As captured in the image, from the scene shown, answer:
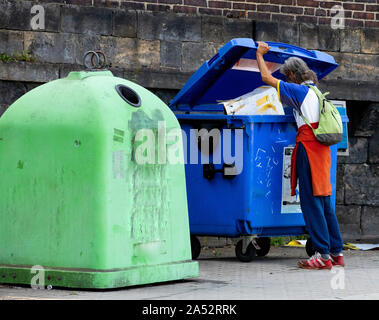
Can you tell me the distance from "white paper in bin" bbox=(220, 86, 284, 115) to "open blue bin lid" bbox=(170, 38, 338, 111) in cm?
27

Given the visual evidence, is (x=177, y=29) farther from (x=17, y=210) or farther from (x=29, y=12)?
(x=17, y=210)

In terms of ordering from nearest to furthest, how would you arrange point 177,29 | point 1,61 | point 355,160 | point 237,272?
point 237,272
point 1,61
point 177,29
point 355,160

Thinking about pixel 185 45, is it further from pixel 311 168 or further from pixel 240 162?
pixel 311 168

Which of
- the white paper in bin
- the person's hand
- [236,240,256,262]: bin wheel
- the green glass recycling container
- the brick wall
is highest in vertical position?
the brick wall

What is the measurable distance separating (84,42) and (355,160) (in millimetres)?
3189

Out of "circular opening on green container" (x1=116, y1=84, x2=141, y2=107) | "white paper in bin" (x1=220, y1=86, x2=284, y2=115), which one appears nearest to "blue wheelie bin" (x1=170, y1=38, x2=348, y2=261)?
"white paper in bin" (x1=220, y1=86, x2=284, y2=115)

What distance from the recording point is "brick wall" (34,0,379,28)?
914 centimetres

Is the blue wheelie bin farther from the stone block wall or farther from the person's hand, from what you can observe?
the stone block wall

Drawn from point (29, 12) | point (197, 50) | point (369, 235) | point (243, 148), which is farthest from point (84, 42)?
point (369, 235)

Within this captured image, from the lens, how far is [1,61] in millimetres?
8336

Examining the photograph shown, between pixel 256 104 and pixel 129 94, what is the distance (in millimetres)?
1879

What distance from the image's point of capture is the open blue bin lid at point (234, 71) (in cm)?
769

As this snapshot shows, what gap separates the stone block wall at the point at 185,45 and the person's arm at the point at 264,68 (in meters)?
1.61

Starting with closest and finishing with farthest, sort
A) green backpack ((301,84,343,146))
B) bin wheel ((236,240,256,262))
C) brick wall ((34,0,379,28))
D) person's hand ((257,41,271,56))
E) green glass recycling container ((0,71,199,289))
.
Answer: green glass recycling container ((0,71,199,289)) → green backpack ((301,84,343,146)) → person's hand ((257,41,271,56)) → bin wheel ((236,240,256,262)) → brick wall ((34,0,379,28))
